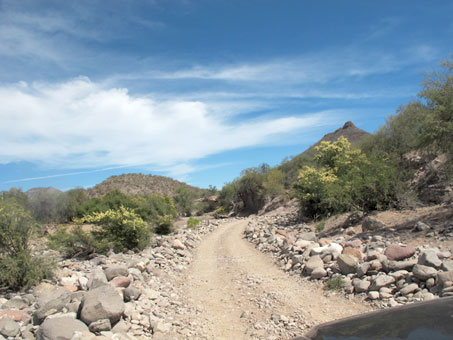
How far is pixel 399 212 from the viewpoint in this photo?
14.5m

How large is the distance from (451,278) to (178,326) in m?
5.61

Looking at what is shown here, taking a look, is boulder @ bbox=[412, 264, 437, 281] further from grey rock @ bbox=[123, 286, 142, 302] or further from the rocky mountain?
the rocky mountain

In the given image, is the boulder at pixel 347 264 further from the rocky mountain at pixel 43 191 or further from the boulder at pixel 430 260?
the rocky mountain at pixel 43 191

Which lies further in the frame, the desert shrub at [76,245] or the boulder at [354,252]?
the desert shrub at [76,245]

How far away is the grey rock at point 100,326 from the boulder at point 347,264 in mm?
5869

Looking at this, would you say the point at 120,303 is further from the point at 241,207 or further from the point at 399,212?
the point at 241,207

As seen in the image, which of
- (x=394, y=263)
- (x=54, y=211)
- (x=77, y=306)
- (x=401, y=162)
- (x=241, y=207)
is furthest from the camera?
(x=241, y=207)

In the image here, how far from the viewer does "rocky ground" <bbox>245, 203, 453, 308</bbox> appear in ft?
21.4

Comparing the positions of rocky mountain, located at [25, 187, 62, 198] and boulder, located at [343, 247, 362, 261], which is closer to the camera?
→ boulder, located at [343, 247, 362, 261]

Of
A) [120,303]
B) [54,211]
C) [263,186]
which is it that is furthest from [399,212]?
[54,211]

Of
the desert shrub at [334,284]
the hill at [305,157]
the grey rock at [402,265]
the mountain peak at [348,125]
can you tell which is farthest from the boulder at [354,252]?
the mountain peak at [348,125]

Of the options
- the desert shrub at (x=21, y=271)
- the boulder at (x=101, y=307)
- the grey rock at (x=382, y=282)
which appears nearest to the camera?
the boulder at (x=101, y=307)

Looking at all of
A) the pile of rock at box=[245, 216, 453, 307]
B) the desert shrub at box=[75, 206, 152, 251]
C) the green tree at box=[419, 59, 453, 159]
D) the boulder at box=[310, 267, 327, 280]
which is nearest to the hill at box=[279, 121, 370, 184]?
the green tree at box=[419, 59, 453, 159]

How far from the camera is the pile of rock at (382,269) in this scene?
6.40 metres
